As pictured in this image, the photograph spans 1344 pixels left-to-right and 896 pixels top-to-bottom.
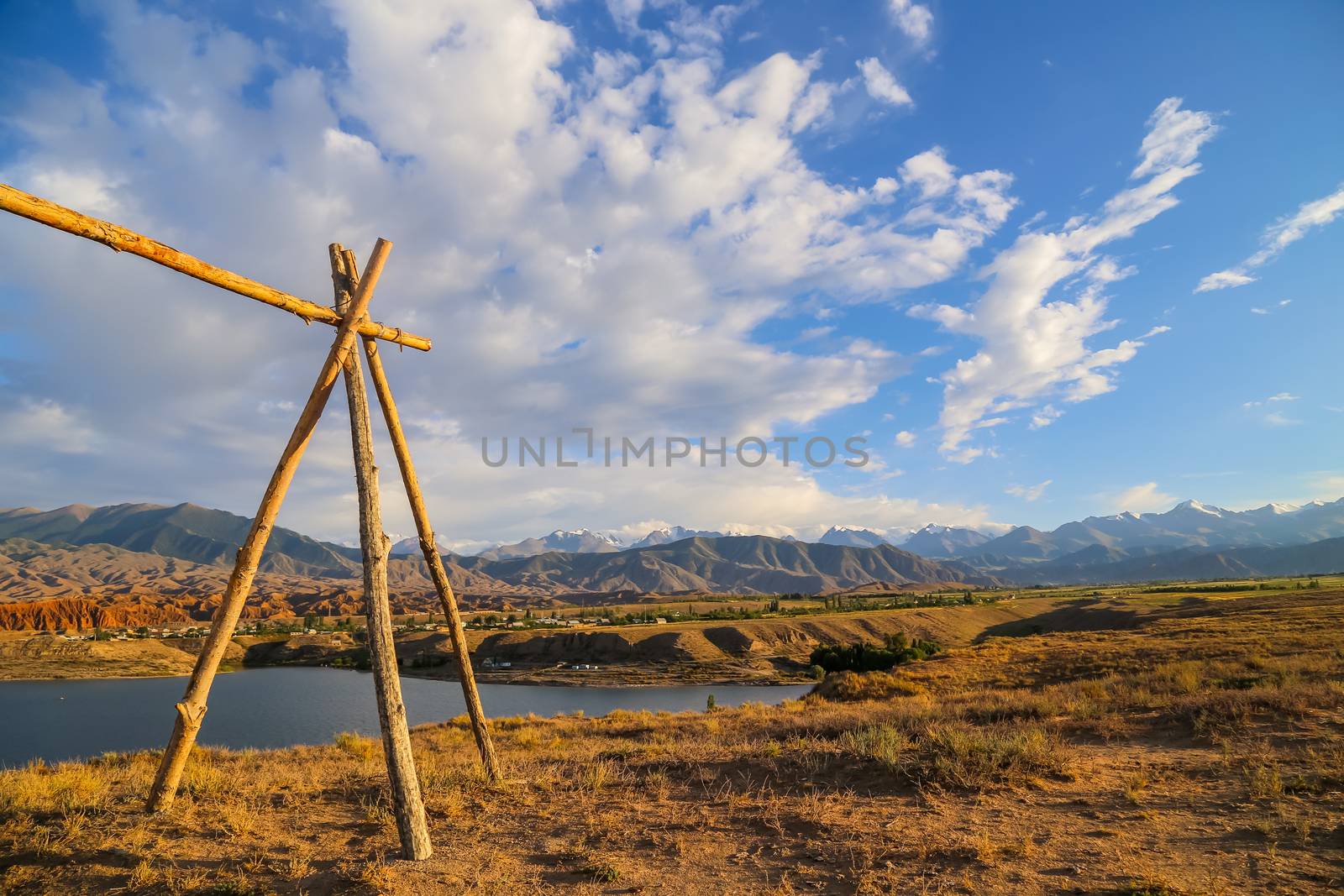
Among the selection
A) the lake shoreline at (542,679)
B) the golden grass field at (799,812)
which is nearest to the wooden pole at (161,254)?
the golden grass field at (799,812)

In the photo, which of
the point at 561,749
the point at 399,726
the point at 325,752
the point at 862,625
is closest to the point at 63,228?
the point at 399,726

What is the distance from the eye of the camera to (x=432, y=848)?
7332mm

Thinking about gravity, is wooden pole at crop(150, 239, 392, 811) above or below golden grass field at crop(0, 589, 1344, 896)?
above

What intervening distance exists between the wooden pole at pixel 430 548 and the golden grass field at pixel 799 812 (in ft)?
2.07

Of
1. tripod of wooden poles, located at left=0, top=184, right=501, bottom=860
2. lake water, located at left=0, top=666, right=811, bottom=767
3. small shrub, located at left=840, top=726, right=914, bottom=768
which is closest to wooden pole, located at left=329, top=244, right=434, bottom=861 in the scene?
tripod of wooden poles, located at left=0, top=184, right=501, bottom=860

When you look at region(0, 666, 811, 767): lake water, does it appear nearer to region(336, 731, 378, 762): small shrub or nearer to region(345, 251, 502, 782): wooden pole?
region(336, 731, 378, 762): small shrub

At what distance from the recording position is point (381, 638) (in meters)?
7.76

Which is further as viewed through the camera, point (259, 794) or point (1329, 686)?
point (1329, 686)

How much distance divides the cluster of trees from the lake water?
3936 mm

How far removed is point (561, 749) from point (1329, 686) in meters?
15.7

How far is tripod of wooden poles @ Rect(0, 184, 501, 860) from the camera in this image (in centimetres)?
717

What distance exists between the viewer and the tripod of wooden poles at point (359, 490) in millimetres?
7168

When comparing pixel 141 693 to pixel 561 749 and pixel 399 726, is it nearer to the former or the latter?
pixel 561 749

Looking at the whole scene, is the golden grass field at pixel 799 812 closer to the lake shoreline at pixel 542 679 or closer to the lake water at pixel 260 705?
the lake water at pixel 260 705
